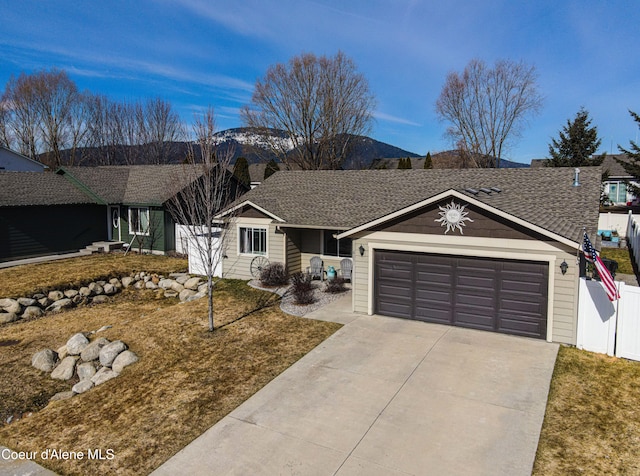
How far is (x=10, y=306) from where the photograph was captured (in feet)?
48.6

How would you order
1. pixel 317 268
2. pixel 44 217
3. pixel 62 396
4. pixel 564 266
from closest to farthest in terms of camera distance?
1. pixel 62 396
2. pixel 564 266
3. pixel 317 268
4. pixel 44 217

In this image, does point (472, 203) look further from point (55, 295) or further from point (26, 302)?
point (26, 302)

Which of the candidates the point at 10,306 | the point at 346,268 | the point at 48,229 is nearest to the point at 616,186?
the point at 346,268

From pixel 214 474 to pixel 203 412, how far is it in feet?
5.88

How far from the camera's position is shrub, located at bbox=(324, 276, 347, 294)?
15.4m

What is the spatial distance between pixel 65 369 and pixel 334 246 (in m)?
9.96

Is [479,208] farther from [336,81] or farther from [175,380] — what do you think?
[336,81]

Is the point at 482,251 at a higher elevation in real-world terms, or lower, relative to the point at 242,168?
lower

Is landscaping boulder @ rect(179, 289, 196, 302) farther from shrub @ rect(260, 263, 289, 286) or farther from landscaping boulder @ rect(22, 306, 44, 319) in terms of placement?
landscaping boulder @ rect(22, 306, 44, 319)

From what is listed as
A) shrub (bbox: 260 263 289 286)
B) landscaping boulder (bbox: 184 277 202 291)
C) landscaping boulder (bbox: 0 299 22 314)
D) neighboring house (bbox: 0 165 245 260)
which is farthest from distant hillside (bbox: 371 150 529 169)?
landscaping boulder (bbox: 0 299 22 314)

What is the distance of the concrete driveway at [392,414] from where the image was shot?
6219mm

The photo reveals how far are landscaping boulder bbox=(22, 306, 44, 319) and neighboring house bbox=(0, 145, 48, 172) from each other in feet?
88.6

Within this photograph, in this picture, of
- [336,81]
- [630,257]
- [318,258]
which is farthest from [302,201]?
[336,81]

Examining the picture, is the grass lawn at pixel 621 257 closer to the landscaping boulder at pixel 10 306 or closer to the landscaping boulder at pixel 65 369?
the landscaping boulder at pixel 65 369
